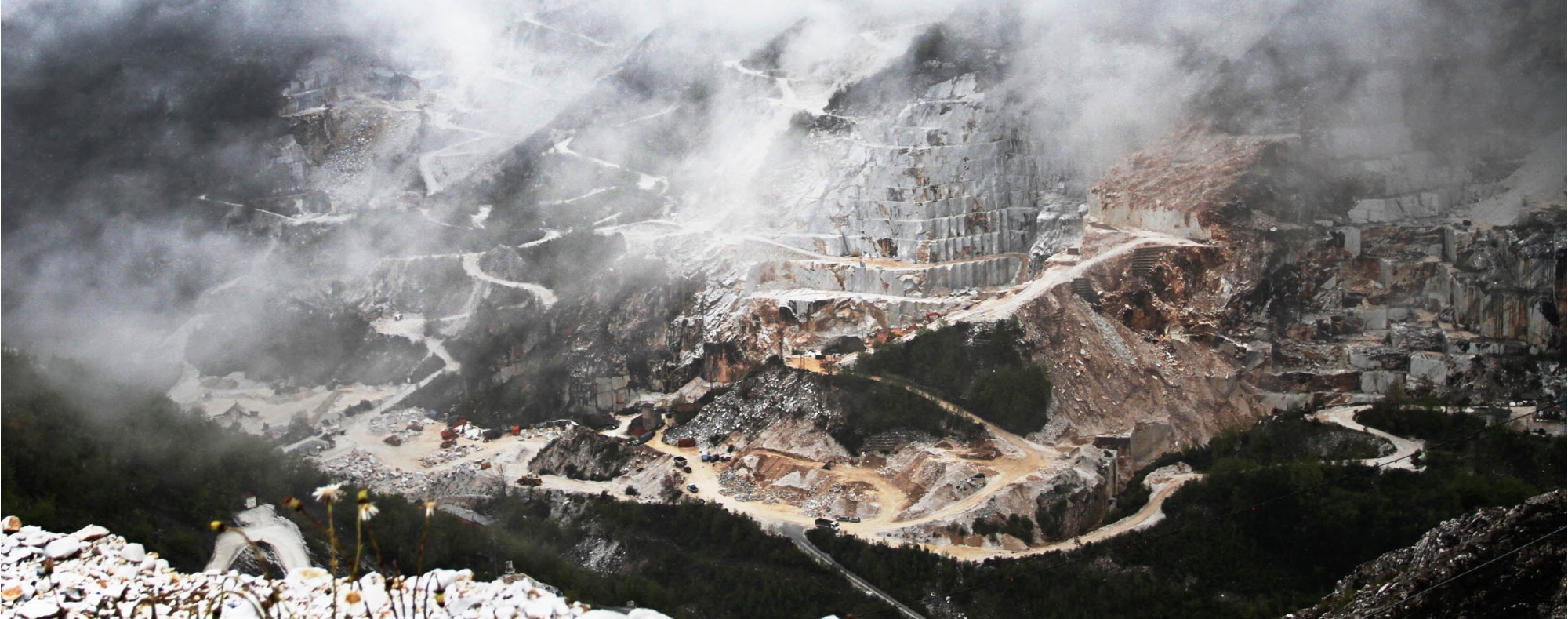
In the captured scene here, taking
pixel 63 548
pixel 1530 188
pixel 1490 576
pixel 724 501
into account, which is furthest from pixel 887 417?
pixel 63 548

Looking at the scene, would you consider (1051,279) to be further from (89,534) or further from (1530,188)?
(89,534)

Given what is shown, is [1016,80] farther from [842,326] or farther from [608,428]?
[608,428]


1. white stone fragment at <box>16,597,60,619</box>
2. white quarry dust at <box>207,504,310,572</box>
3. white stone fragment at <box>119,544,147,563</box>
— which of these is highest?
white stone fragment at <box>16,597,60,619</box>

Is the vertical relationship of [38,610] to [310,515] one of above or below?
above

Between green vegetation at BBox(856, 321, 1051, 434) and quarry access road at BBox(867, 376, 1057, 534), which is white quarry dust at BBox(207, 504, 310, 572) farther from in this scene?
green vegetation at BBox(856, 321, 1051, 434)

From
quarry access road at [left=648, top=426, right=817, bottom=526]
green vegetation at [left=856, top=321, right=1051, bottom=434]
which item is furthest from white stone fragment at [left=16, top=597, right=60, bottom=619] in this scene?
green vegetation at [left=856, top=321, right=1051, bottom=434]
